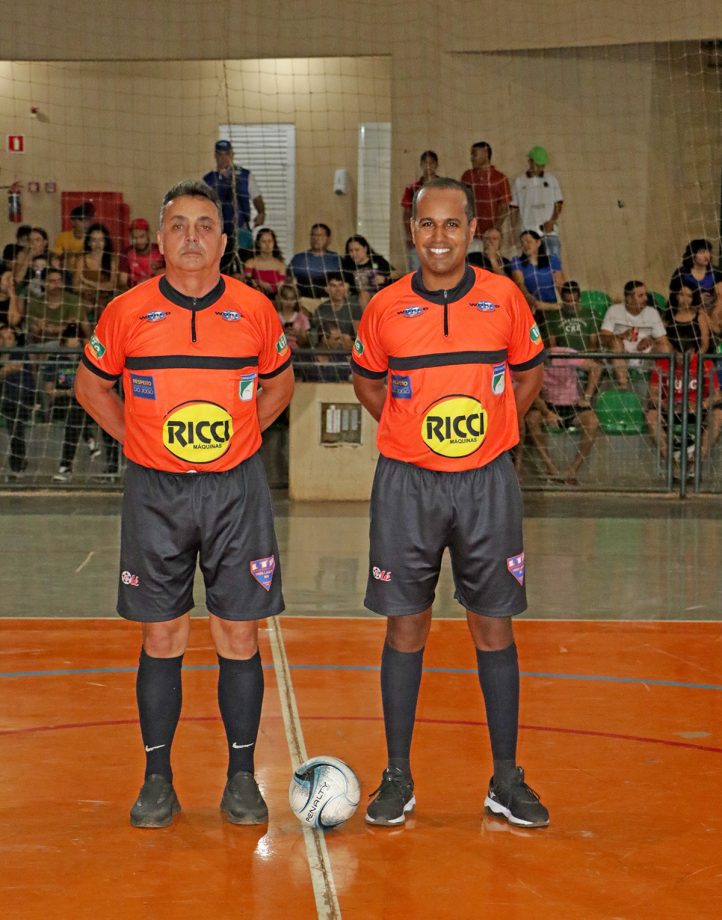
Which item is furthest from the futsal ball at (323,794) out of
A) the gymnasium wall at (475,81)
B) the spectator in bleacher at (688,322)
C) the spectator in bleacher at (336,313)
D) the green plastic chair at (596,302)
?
the gymnasium wall at (475,81)

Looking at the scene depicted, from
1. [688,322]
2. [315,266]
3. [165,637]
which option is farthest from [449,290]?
[315,266]

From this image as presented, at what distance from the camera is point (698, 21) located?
14.2m

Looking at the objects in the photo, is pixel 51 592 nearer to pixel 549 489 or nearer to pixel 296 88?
pixel 549 489

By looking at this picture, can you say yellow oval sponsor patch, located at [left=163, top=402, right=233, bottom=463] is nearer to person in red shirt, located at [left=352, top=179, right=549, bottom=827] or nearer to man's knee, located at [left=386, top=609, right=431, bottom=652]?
person in red shirt, located at [left=352, top=179, right=549, bottom=827]

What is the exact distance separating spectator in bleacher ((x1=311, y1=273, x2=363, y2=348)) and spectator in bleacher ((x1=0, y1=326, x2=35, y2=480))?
2.57m

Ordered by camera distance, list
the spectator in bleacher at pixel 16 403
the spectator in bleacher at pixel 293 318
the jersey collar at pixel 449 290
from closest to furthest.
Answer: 1. the jersey collar at pixel 449 290
2. the spectator in bleacher at pixel 16 403
3. the spectator in bleacher at pixel 293 318

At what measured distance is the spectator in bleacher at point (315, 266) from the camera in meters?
12.1

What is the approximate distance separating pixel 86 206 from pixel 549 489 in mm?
6773

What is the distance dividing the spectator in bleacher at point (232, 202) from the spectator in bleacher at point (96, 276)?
43.4 inches

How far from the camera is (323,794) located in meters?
3.86

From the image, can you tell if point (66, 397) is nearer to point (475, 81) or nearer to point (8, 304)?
point (8, 304)

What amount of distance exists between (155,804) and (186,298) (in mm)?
1557

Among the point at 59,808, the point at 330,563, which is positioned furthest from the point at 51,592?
the point at 59,808

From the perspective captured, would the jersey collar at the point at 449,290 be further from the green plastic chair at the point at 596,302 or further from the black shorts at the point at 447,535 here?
the green plastic chair at the point at 596,302
